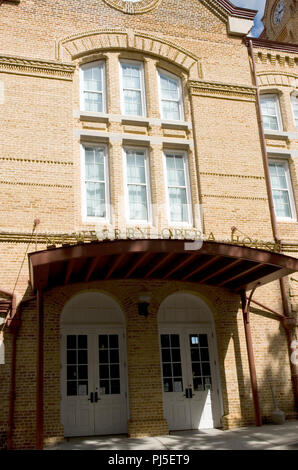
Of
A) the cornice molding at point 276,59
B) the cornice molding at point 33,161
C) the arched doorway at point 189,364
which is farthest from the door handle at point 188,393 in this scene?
the cornice molding at point 276,59

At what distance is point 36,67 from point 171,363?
28.6 feet

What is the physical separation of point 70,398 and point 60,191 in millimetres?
5067

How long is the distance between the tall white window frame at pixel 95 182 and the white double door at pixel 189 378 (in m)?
3.38

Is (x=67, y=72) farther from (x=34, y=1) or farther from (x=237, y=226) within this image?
(x=237, y=226)

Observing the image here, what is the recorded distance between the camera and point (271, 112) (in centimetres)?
1664

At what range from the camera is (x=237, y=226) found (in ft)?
46.3

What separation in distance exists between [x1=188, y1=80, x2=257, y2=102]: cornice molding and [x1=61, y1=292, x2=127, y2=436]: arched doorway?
276 inches

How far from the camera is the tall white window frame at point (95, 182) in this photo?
43.7ft

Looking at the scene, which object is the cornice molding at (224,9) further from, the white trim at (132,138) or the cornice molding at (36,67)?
the cornice molding at (36,67)

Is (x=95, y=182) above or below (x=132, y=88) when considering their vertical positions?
below

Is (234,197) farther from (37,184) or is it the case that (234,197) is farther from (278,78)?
(37,184)

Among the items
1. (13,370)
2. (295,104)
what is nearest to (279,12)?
(295,104)

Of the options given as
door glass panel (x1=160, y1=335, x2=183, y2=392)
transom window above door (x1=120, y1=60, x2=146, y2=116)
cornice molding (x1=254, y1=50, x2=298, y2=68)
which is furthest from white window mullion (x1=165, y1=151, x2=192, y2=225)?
cornice molding (x1=254, y1=50, x2=298, y2=68)

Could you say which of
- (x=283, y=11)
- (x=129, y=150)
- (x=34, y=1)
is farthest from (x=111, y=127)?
(x=283, y=11)
